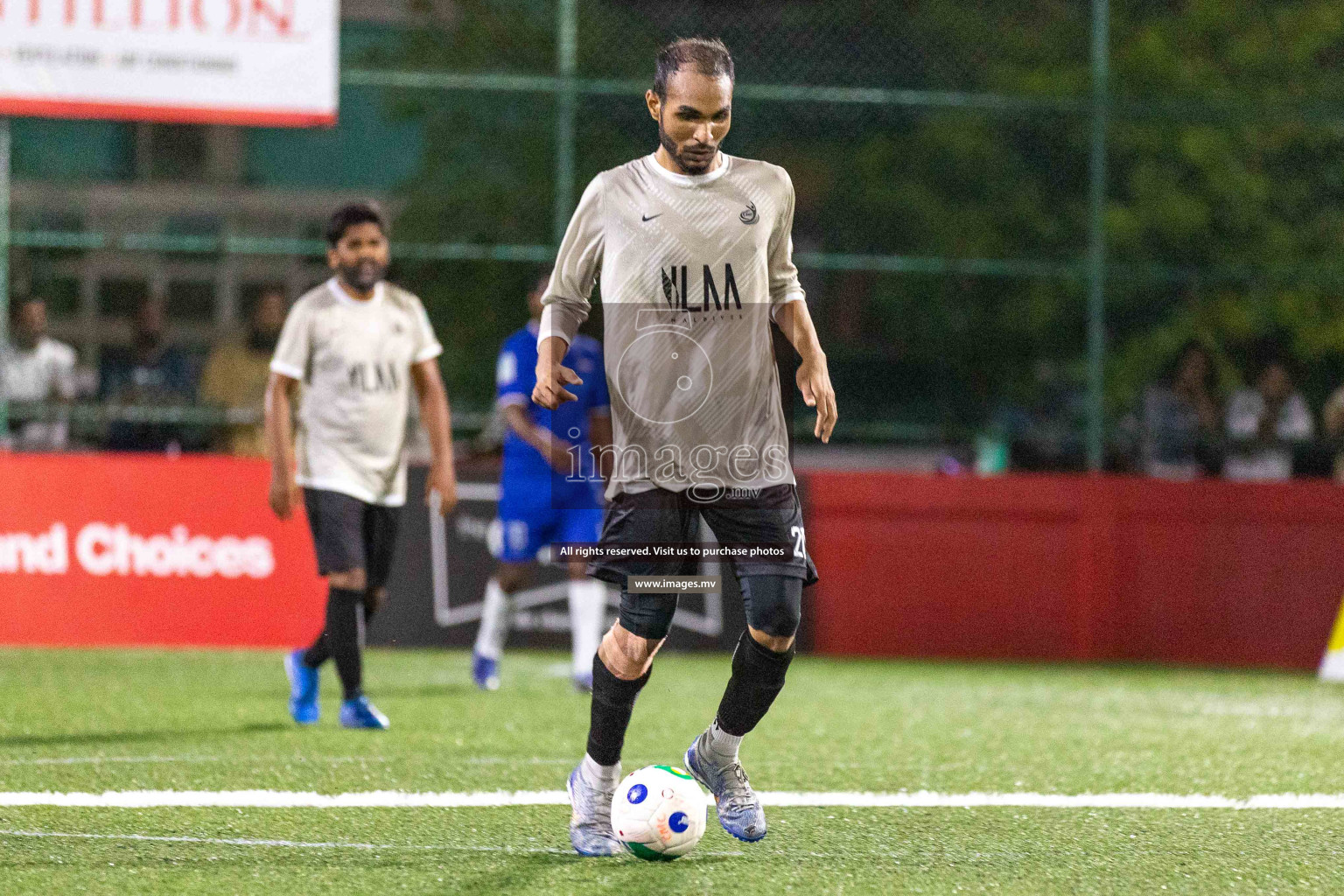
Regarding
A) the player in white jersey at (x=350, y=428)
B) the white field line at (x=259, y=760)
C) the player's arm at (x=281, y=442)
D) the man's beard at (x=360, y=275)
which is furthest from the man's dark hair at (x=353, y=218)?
the white field line at (x=259, y=760)

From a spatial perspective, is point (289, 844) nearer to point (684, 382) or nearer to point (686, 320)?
point (684, 382)

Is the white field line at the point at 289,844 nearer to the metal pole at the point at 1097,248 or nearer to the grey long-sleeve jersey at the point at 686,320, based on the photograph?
the grey long-sleeve jersey at the point at 686,320

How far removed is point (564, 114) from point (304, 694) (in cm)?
537

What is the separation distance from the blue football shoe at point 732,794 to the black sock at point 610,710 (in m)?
0.28

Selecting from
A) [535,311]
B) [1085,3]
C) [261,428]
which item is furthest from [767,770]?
[1085,3]

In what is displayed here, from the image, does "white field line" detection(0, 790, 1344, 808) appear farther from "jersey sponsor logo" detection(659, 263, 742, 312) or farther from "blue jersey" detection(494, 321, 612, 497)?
"blue jersey" detection(494, 321, 612, 497)

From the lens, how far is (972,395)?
11727mm

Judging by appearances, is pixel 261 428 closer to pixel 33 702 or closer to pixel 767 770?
pixel 33 702

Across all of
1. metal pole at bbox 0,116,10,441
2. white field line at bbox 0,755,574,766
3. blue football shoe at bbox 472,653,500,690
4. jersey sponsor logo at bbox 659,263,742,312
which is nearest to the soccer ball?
jersey sponsor logo at bbox 659,263,742,312

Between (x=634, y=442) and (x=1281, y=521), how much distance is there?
7.56m

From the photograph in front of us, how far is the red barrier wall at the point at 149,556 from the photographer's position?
10234mm

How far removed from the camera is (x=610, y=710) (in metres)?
4.58

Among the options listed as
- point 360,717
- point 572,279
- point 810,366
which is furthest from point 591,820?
point 360,717

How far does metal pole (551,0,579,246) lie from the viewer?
11320 millimetres
